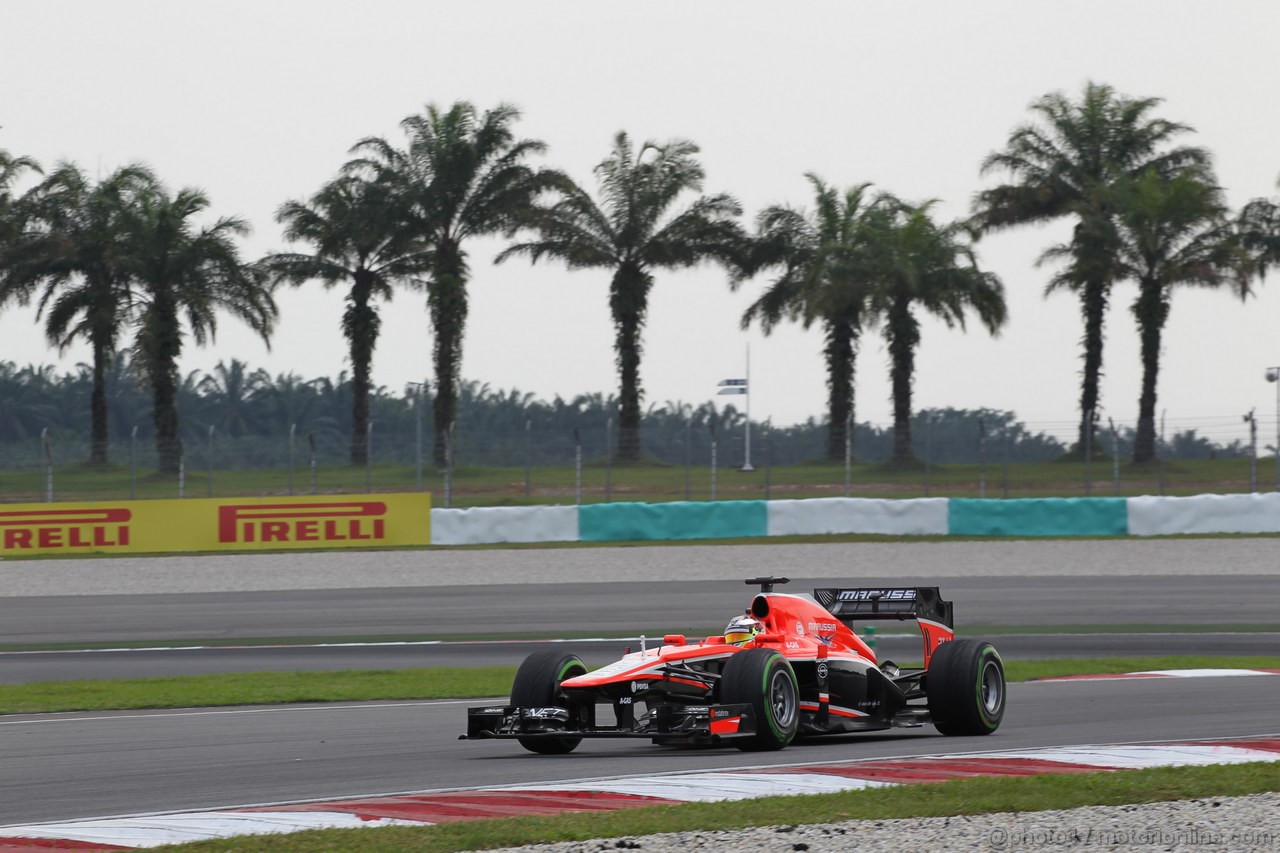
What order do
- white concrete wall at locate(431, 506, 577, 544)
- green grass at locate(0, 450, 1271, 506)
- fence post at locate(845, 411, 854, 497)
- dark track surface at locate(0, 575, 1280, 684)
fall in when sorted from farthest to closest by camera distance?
green grass at locate(0, 450, 1271, 506) → fence post at locate(845, 411, 854, 497) → white concrete wall at locate(431, 506, 577, 544) → dark track surface at locate(0, 575, 1280, 684)

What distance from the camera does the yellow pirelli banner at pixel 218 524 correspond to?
33625 millimetres

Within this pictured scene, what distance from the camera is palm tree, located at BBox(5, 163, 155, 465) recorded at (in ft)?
150

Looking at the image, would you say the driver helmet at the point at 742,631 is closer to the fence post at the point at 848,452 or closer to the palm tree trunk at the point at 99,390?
the fence post at the point at 848,452

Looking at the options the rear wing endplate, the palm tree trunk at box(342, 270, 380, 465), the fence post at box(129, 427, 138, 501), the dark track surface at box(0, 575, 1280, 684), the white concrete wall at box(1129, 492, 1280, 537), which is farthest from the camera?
the palm tree trunk at box(342, 270, 380, 465)

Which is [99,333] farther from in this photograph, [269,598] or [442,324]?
[269,598]

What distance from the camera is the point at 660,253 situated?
4559cm

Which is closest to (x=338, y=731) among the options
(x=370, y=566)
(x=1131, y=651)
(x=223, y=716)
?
(x=223, y=716)

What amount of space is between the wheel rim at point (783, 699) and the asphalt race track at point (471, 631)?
12.7 inches

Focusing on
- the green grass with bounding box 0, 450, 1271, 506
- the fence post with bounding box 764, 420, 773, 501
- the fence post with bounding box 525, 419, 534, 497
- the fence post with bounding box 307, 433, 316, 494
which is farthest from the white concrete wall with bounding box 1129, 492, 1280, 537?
the fence post with bounding box 307, 433, 316, 494

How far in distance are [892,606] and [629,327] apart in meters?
34.6

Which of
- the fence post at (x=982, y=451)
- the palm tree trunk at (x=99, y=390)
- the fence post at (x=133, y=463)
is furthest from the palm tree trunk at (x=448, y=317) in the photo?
the fence post at (x=982, y=451)

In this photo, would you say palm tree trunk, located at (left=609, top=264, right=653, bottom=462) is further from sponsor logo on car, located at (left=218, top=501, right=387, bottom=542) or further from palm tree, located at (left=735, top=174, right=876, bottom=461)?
sponsor logo on car, located at (left=218, top=501, right=387, bottom=542)

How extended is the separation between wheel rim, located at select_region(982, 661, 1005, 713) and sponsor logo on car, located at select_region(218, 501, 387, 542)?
23820mm

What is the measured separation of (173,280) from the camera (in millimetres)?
46469
